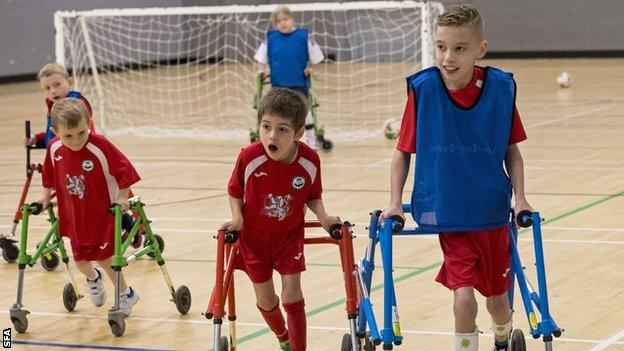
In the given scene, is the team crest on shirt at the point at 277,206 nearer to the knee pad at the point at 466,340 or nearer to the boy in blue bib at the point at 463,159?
the boy in blue bib at the point at 463,159

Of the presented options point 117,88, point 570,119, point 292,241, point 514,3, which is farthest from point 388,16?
point 292,241

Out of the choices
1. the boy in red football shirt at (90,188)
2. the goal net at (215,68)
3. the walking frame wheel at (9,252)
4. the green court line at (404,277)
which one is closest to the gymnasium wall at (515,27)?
the goal net at (215,68)

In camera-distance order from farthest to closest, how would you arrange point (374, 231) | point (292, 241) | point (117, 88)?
point (117, 88)
point (292, 241)
point (374, 231)

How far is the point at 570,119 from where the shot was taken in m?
16.2

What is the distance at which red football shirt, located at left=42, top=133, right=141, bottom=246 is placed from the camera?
6.50 m

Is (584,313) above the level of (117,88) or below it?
above

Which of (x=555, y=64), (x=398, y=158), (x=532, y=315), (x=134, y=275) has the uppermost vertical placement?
(x=398, y=158)

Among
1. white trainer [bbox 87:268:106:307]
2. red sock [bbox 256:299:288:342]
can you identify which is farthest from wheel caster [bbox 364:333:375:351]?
white trainer [bbox 87:268:106:307]

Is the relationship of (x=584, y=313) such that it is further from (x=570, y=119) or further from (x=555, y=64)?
(x=555, y=64)

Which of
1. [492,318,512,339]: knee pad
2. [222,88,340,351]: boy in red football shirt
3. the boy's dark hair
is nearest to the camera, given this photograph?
[492,318,512,339]: knee pad

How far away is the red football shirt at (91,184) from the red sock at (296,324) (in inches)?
61.6

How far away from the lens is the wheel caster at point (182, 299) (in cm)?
662

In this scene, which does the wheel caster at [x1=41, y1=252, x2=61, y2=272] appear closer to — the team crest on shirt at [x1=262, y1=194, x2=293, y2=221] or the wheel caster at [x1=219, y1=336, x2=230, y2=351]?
the wheel caster at [x1=219, y1=336, x2=230, y2=351]

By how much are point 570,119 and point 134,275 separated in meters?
9.54
